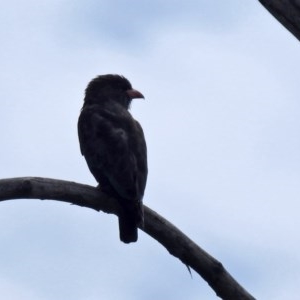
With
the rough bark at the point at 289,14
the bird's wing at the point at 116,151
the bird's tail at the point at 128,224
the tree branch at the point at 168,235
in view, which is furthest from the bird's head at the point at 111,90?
the rough bark at the point at 289,14

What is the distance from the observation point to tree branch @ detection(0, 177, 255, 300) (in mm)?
5980

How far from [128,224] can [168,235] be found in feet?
5.04

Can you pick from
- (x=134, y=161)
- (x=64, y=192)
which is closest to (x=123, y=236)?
(x=134, y=161)

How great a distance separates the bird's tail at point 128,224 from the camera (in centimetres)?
762

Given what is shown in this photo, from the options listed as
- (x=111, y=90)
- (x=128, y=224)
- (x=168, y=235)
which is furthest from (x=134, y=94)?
(x=168, y=235)

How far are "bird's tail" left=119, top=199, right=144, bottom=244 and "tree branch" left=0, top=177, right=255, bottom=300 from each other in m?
1.04

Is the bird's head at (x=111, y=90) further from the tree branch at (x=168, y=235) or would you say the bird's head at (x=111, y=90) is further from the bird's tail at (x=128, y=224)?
the tree branch at (x=168, y=235)

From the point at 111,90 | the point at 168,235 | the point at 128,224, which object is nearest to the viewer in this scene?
the point at 168,235

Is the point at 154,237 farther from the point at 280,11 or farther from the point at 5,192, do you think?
the point at 280,11

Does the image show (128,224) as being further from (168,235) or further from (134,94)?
(134,94)

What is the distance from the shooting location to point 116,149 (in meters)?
9.00

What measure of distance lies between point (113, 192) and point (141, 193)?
13.0 inches

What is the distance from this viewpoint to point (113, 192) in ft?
26.2

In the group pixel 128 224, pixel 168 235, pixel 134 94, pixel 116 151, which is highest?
pixel 134 94
